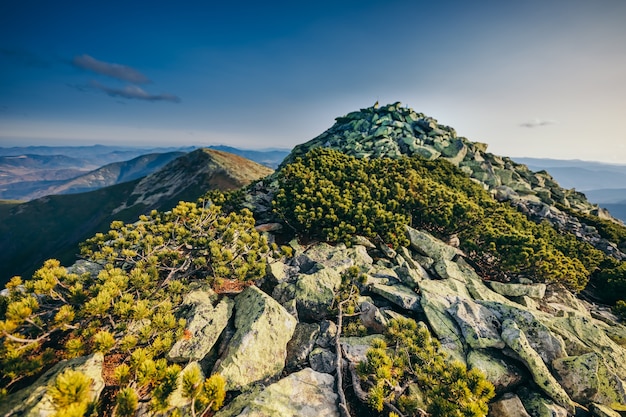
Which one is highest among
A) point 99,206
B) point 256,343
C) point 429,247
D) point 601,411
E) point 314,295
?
point 429,247

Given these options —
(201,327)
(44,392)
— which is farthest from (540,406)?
(44,392)

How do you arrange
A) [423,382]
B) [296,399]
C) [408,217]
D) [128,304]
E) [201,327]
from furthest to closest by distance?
[408,217], [201,327], [128,304], [423,382], [296,399]

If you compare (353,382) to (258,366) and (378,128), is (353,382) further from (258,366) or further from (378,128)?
(378,128)

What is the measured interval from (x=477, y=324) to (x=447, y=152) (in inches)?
1363

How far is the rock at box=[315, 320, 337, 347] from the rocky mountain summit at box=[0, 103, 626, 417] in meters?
0.06

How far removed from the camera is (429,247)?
677 inches

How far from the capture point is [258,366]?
332 inches

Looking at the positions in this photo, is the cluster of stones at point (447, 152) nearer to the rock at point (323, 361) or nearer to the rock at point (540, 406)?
the rock at point (323, 361)

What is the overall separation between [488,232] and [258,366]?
1783 centimetres

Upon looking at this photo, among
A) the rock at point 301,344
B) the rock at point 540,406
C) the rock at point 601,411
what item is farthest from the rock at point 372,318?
the rock at point 601,411

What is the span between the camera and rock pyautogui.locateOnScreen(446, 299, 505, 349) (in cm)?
951

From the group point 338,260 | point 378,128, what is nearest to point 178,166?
point 378,128

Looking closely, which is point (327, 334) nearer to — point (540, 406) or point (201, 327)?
point (201, 327)

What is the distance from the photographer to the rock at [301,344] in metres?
9.17
